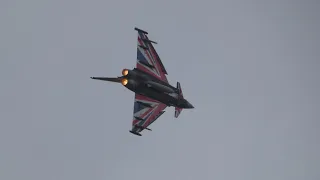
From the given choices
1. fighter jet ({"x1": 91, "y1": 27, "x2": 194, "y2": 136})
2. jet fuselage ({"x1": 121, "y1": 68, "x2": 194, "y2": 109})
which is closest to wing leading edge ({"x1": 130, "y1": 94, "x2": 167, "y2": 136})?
fighter jet ({"x1": 91, "y1": 27, "x2": 194, "y2": 136})

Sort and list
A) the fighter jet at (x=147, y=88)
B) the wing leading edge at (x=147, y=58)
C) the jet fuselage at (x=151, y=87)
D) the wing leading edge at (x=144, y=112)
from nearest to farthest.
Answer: the jet fuselage at (x=151, y=87) < the fighter jet at (x=147, y=88) < the wing leading edge at (x=144, y=112) < the wing leading edge at (x=147, y=58)

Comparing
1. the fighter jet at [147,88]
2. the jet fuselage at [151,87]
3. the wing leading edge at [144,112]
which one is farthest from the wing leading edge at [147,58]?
the wing leading edge at [144,112]

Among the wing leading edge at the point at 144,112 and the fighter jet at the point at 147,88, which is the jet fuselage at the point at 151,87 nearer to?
the fighter jet at the point at 147,88

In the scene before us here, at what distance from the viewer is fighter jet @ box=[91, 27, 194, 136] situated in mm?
85594

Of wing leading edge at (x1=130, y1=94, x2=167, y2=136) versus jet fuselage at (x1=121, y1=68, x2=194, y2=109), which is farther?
wing leading edge at (x1=130, y1=94, x2=167, y2=136)

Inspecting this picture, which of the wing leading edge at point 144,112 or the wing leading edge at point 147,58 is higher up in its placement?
the wing leading edge at point 147,58

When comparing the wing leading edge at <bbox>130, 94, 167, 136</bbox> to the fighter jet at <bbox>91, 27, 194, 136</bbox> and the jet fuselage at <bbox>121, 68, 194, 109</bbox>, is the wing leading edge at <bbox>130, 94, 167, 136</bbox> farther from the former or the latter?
the jet fuselage at <bbox>121, 68, 194, 109</bbox>

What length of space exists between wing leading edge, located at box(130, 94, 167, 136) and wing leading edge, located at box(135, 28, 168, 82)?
4.16 metres

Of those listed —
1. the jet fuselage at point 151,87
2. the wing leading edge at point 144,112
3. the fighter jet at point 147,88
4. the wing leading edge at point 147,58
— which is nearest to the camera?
A: the jet fuselage at point 151,87

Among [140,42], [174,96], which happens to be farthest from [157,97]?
[140,42]

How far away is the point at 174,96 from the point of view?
3497 inches

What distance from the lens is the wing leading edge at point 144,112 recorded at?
86.5 m

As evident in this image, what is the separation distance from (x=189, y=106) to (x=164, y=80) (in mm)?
5687

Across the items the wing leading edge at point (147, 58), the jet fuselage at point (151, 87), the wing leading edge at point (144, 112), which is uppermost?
the wing leading edge at point (147, 58)
